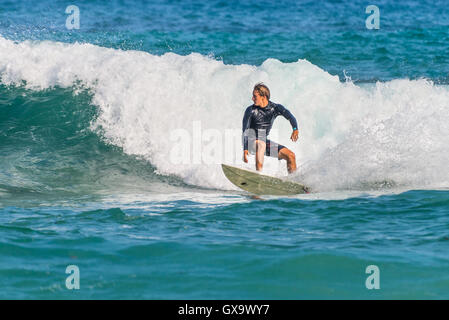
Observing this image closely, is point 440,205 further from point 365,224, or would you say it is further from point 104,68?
point 104,68

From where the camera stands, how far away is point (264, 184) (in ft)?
31.3

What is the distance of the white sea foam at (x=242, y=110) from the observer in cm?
1040

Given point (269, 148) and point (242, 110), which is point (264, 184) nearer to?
point (269, 148)

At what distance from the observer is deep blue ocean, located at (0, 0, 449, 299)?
5.91 metres

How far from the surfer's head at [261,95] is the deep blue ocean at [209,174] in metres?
1.39

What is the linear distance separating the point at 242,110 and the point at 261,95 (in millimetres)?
4075

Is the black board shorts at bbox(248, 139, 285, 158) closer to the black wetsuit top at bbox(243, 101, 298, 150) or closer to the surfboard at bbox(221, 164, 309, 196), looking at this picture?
the black wetsuit top at bbox(243, 101, 298, 150)

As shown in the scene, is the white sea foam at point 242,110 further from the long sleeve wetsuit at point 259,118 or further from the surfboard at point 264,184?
the long sleeve wetsuit at point 259,118

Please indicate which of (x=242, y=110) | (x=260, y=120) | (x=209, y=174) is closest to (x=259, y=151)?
(x=260, y=120)

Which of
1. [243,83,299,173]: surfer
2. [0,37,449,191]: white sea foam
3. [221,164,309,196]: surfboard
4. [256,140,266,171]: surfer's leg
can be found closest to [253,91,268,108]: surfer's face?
[243,83,299,173]: surfer

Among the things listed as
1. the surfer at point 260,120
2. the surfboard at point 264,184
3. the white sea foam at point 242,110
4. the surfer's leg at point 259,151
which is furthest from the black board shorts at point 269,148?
the white sea foam at point 242,110

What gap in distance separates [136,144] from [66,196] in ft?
10.3
